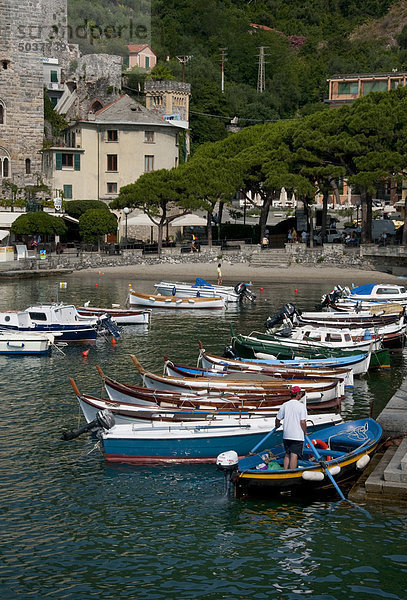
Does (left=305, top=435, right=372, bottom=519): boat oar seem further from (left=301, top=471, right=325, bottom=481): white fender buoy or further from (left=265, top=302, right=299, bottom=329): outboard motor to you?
(left=265, top=302, right=299, bottom=329): outboard motor

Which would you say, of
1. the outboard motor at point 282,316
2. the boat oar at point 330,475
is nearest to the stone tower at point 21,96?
the outboard motor at point 282,316

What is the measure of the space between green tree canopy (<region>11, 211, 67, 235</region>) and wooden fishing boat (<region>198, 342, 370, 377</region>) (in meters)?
46.8

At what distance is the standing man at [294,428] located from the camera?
22.0m

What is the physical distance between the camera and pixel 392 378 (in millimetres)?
37125

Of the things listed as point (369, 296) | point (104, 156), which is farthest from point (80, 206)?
point (369, 296)

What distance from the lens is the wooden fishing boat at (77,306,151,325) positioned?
49.5 meters

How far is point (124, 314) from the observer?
50000 millimetres

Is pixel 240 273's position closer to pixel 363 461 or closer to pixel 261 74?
pixel 363 461

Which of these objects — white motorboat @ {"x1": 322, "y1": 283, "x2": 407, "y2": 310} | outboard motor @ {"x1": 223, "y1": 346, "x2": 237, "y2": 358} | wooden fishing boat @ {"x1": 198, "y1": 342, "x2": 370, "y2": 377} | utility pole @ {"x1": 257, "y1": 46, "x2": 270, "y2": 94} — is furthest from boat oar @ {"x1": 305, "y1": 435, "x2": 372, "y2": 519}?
utility pole @ {"x1": 257, "y1": 46, "x2": 270, "y2": 94}

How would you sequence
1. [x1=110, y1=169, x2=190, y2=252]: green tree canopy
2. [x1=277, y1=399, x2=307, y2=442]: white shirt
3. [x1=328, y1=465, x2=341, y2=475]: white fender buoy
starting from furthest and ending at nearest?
[x1=110, y1=169, x2=190, y2=252]: green tree canopy < [x1=328, y1=465, x2=341, y2=475]: white fender buoy < [x1=277, y1=399, x2=307, y2=442]: white shirt

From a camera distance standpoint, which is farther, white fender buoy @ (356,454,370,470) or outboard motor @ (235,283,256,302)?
outboard motor @ (235,283,256,302)

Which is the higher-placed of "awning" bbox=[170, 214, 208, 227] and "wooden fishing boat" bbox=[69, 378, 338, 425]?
"awning" bbox=[170, 214, 208, 227]

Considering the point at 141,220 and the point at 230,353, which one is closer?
the point at 230,353

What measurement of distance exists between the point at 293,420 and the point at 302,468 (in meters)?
1.24
